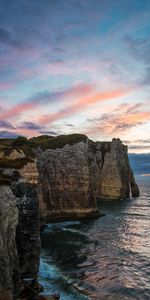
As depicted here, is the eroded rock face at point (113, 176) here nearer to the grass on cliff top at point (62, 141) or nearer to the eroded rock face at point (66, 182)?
the grass on cliff top at point (62, 141)

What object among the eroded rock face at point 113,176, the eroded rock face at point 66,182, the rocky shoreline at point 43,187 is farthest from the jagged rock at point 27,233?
the eroded rock face at point 113,176

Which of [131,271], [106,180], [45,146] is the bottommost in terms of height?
[131,271]

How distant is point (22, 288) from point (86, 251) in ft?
66.9

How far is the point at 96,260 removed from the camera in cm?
4178

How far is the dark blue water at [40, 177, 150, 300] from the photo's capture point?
104 ft

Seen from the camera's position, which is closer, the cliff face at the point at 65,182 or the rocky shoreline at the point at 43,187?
the rocky shoreline at the point at 43,187

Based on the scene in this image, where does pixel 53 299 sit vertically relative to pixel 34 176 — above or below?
below

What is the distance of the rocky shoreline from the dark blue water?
419 centimetres

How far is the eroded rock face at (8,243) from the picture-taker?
72.8 feet

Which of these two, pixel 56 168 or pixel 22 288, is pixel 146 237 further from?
pixel 22 288

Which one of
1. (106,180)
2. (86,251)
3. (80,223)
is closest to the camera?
(86,251)

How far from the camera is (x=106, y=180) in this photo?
12669cm

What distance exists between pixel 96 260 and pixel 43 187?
33.1 m

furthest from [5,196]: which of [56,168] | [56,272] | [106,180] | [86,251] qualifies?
[106,180]
